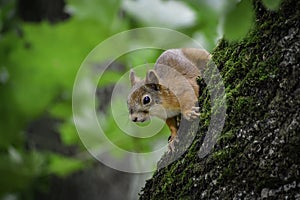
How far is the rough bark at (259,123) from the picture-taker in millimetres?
956

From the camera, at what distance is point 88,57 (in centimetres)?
291

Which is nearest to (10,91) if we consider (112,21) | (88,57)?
(88,57)

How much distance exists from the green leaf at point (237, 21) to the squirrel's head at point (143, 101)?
0.42 m

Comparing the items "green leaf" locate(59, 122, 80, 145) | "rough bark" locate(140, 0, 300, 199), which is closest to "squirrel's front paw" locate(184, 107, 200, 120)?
"rough bark" locate(140, 0, 300, 199)

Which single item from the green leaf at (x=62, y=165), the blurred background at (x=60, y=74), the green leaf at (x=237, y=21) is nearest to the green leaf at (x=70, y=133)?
the blurred background at (x=60, y=74)

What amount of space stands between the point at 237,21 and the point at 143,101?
1.50 feet

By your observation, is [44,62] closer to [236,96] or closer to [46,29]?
[46,29]

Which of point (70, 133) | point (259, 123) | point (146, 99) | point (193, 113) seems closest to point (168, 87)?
point (146, 99)

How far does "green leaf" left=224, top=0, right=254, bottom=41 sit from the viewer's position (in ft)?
3.06

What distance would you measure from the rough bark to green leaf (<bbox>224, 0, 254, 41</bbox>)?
3.6 inches

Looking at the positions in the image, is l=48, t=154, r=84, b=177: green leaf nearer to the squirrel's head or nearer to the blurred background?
the blurred background

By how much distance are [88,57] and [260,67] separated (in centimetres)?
194

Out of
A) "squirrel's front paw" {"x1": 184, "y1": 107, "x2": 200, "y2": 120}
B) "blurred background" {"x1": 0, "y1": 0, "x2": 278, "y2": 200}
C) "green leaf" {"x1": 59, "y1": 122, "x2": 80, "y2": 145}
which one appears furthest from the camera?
"green leaf" {"x1": 59, "y1": 122, "x2": 80, "y2": 145}

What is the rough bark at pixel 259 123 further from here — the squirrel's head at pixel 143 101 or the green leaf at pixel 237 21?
the squirrel's head at pixel 143 101
